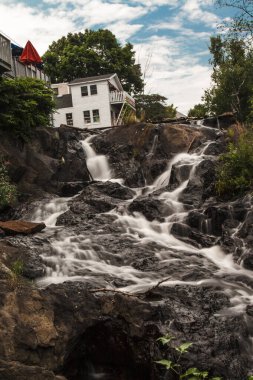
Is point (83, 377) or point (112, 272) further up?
point (112, 272)

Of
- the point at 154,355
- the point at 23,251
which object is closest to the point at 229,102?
the point at 23,251

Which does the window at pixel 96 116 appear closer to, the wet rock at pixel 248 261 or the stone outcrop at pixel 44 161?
the stone outcrop at pixel 44 161

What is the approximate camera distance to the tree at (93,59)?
2148 inches

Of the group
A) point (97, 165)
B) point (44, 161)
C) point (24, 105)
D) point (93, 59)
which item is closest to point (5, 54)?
point (24, 105)

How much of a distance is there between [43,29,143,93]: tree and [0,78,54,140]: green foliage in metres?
34.2

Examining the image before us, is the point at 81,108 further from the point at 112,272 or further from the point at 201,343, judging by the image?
the point at 201,343

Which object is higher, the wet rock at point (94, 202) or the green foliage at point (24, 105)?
the green foliage at point (24, 105)

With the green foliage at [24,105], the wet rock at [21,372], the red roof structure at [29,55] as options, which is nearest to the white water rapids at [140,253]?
the wet rock at [21,372]

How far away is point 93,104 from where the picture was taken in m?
43.2

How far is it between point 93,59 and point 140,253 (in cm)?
4662

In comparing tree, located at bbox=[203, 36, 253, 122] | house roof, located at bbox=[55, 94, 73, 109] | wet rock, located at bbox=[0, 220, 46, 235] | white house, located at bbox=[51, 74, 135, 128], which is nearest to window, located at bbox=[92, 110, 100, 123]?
white house, located at bbox=[51, 74, 135, 128]

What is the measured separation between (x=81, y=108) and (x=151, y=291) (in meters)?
36.7

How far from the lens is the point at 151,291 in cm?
880

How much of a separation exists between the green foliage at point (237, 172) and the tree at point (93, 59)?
1610 inches
